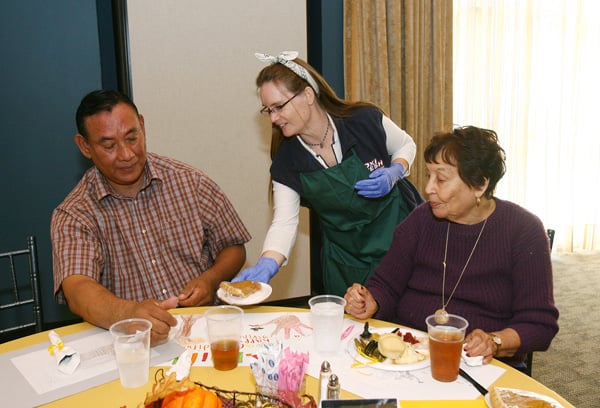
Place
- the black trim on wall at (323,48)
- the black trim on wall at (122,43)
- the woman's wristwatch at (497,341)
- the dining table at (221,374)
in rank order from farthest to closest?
1. the black trim on wall at (323,48)
2. the black trim on wall at (122,43)
3. the woman's wristwatch at (497,341)
4. the dining table at (221,374)

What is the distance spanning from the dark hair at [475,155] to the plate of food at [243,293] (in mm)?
681

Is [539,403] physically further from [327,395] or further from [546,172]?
[546,172]

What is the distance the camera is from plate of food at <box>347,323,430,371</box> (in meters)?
1.23

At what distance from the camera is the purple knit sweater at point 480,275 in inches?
58.6

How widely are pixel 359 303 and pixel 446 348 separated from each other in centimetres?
41

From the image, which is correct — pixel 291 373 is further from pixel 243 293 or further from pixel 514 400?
pixel 243 293

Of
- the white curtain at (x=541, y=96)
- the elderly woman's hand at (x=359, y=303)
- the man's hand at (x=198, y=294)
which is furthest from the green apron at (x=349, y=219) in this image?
the white curtain at (x=541, y=96)

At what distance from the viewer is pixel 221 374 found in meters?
1.23

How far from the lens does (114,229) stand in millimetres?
1966

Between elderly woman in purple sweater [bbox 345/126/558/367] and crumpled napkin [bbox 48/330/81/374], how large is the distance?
2.44 ft

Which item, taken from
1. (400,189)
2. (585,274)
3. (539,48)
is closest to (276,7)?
(400,189)

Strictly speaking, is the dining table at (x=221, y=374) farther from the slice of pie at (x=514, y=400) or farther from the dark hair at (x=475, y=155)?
the dark hair at (x=475, y=155)

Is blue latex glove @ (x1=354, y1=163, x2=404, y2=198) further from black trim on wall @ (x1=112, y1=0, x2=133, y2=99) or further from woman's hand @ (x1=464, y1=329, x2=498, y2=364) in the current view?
black trim on wall @ (x1=112, y1=0, x2=133, y2=99)

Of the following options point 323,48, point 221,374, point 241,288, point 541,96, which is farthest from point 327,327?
point 541,96
